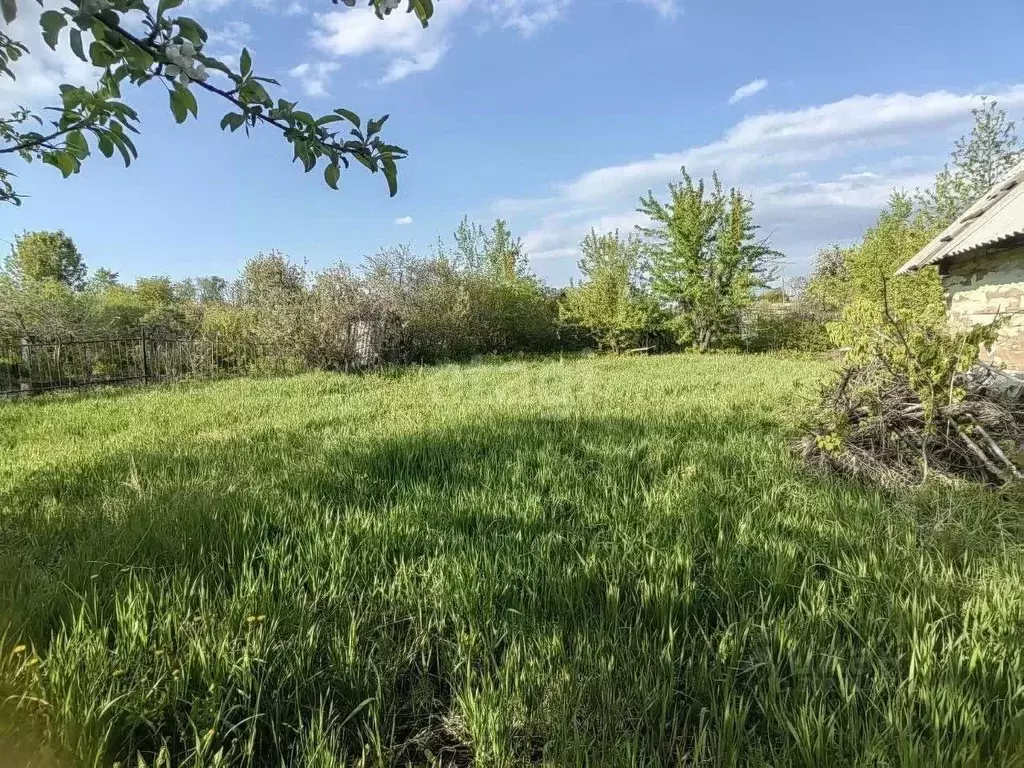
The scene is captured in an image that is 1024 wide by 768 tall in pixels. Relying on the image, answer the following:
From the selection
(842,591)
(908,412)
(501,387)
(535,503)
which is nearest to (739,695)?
(842,591)

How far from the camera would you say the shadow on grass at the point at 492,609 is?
126cm

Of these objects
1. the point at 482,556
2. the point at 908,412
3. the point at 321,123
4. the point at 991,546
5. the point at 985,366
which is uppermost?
the point at 321,123

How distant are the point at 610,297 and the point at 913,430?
16880 millimetres

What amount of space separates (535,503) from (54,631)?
1990mm

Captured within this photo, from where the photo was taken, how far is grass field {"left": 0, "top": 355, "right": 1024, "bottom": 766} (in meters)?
1.23

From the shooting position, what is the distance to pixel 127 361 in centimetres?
1091

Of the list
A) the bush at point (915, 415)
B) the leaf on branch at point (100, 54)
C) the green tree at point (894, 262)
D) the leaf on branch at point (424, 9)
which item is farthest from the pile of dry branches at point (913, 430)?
the green tree at point (894, 262)

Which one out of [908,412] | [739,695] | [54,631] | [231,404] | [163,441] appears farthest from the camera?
[231,404]

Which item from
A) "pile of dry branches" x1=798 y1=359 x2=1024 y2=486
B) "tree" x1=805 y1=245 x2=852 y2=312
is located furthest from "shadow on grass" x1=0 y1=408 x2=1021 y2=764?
"tree" x1=805 y1=245 x2=852 y2=312

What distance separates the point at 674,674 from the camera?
1.44 metres

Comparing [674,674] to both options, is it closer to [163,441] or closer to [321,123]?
[321,123]

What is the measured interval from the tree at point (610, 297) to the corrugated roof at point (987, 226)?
10491mm

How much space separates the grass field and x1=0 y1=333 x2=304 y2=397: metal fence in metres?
8.09

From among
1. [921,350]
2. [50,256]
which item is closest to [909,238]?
[921,350]
